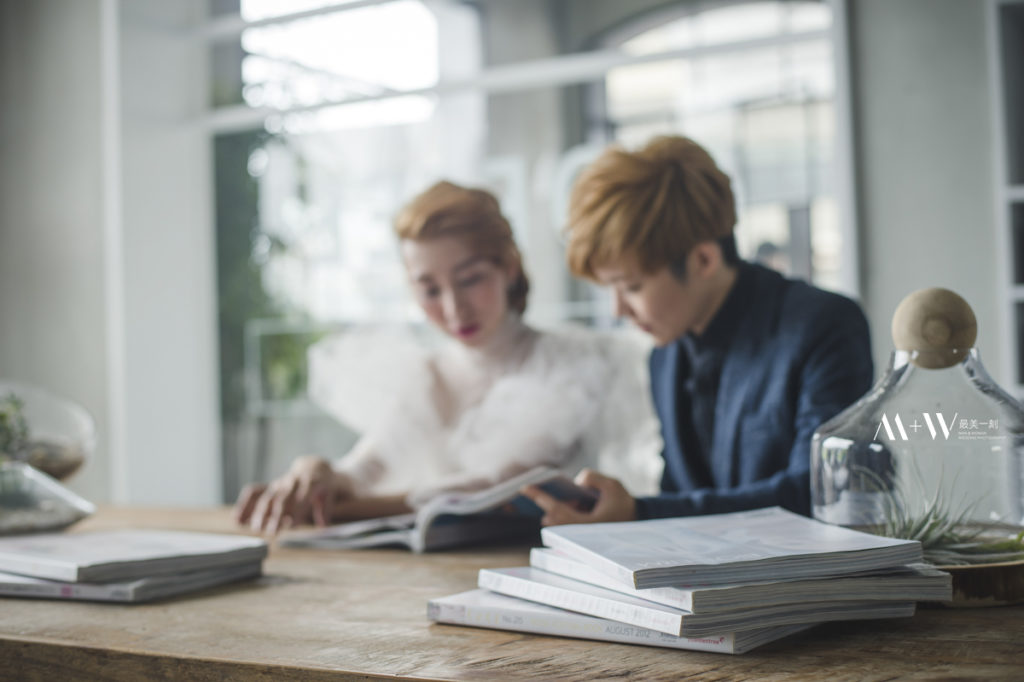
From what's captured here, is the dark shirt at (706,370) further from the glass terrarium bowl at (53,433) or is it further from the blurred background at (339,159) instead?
the blurred background at (339,159)

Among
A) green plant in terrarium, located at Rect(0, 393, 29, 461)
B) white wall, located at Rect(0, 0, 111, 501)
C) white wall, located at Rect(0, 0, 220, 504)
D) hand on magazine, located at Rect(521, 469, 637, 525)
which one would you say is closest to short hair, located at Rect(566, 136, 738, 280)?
hand on magazine, located at Rect(521, 469, 637, 525)

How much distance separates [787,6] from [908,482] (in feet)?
7.47

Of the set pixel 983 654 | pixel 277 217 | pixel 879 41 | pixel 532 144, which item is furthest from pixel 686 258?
pixel 277 217

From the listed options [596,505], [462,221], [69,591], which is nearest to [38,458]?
[69,591]

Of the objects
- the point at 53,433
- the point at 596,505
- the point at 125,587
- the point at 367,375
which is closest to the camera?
the point at 125,587

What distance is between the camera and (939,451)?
0.92 meters

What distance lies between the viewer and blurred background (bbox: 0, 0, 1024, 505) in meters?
2.68

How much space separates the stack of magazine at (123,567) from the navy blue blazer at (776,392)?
50cm

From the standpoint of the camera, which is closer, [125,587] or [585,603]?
[585,603]

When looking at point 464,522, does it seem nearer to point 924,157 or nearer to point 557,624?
point 557,624

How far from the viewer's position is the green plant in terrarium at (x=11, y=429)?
1.61 meters

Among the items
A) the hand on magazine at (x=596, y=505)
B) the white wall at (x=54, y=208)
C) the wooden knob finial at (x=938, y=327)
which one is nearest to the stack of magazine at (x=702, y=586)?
the wooden knob finial at (x=938, y=327)

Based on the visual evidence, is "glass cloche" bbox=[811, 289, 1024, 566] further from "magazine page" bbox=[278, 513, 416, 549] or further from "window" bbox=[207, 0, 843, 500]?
"window" bbox=[207, 0, 843, 500]

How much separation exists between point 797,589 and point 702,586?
8cm
